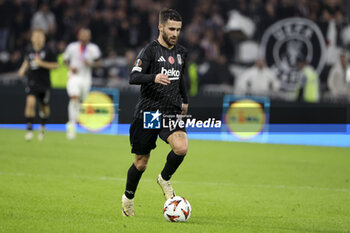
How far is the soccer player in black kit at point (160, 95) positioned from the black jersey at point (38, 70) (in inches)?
334

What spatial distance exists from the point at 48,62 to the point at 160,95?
28.0 feet

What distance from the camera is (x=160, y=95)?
6.80 meters

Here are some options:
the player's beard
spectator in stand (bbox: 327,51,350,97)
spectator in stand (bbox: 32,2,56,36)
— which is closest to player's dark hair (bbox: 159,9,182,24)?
the player's beard

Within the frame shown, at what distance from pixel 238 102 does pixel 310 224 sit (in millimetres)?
11459

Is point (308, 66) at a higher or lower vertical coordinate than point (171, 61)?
lower

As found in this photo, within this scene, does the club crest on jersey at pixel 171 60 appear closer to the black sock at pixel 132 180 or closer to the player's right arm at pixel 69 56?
the black sock at pixel 132 180

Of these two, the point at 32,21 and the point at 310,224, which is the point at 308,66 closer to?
the point at 32,21

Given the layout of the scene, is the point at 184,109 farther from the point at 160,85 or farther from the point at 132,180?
the point at 132,180

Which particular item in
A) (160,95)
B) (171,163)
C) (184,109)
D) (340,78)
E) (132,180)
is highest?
(160,95)

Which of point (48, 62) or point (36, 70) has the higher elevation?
point (48, 62)

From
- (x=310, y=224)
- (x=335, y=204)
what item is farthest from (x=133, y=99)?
(x=310, y=224)

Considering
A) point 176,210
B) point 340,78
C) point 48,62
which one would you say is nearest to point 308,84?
point 340,78

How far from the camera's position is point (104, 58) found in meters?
21.2

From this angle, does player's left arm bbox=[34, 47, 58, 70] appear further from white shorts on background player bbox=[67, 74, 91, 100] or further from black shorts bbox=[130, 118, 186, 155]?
black shorts bbox=[130, 118, 186, 155]
